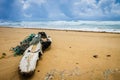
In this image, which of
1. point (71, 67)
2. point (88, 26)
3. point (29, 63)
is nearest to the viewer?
point (29, 63)

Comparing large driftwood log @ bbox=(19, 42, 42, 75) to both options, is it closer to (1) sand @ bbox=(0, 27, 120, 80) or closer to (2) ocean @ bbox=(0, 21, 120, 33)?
(1) sand @ bbox=(0, 27, 120, 80)

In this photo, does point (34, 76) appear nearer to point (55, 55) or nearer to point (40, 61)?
point (40, 61)

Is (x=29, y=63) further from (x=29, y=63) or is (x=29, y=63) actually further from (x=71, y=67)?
(x=71, y=67)

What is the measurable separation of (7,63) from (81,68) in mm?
2616

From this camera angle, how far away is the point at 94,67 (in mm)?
4227

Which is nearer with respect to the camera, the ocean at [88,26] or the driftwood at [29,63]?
the driftwood at [29,63]

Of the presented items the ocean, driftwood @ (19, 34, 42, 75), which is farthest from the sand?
the ocean

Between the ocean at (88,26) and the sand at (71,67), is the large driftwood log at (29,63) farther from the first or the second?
the ocean at (88,26)

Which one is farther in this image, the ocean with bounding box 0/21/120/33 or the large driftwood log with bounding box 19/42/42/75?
the ocean with bounding box 0/21/120/33

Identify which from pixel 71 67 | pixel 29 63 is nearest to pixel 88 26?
pixel 71 67

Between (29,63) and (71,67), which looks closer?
(29,63)

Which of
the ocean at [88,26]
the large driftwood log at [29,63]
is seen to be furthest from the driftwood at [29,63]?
the ocean at [88,26]

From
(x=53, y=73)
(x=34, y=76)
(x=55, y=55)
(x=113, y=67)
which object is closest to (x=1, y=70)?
(x=34, y=76)

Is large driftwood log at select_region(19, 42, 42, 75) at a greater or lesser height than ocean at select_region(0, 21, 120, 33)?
lesser
